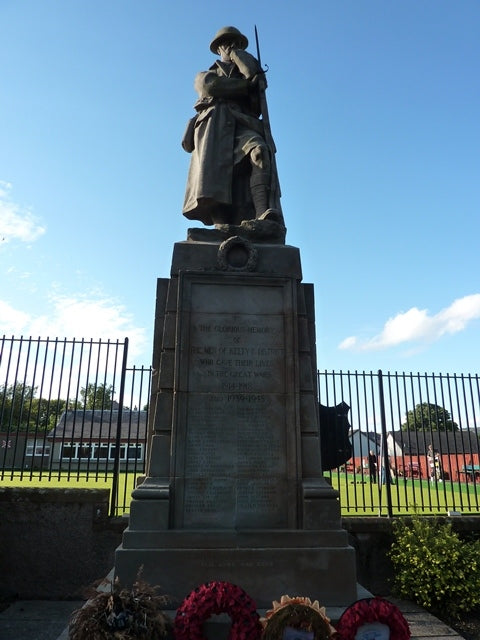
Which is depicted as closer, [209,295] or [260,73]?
[209,295]

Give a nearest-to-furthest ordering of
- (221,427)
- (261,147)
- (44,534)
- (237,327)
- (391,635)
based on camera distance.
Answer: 1. (391,635)
2. (221,427)
3. (237,327)
4. (261,147)
5. (44,534)

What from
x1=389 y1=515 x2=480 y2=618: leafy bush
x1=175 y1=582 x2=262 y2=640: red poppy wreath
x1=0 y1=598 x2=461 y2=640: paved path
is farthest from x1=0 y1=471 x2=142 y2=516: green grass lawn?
x1=389 y1=515 x2=480 y2=618: leafy bush

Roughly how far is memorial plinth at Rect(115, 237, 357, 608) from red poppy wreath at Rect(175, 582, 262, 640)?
84cm

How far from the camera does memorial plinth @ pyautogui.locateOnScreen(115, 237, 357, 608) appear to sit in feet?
14.9

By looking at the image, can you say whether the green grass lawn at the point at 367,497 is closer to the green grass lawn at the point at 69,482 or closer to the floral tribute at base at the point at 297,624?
the green grass lawn at the point at 69,482

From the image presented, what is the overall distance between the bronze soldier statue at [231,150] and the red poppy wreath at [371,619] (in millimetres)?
4472


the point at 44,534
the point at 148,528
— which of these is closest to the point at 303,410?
the point at 148,528

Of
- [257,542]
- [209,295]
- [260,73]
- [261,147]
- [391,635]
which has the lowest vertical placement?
[391,635]

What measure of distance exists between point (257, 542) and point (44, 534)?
13.4 feet

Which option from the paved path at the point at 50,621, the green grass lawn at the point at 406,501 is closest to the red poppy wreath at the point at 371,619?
the paved path at the point at 50,621

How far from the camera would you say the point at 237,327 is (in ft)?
18.1

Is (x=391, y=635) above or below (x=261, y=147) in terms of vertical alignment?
below

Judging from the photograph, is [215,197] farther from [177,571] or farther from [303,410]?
[177,571]

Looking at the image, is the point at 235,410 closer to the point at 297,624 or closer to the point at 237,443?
the point at 237,443
